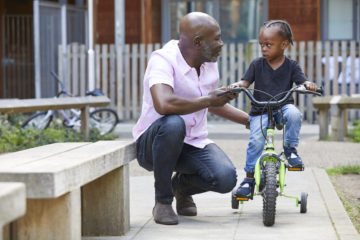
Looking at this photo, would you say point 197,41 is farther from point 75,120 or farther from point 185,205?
point 75,120

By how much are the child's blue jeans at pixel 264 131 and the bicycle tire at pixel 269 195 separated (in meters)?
0.40

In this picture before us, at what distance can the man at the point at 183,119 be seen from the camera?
502 centimetres

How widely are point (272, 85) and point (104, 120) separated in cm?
787

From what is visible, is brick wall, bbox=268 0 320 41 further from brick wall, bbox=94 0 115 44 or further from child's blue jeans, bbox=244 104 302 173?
child's blue jeans, bbox=244 104 302 173

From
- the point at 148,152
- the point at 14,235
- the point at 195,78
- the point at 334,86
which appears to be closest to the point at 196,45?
the point at 195,78

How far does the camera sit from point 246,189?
5.44 metres

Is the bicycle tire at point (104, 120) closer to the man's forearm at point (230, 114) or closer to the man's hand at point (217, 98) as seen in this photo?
the man's forearm at point (230, 114)

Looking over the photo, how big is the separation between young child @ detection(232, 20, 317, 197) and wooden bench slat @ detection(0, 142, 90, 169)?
1.18 m

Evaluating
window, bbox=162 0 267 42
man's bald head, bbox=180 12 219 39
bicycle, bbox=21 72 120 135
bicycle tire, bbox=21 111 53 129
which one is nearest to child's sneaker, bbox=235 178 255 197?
man's bald head, bbox=180 12 219 39

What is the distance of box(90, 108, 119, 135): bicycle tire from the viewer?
13.0 metres

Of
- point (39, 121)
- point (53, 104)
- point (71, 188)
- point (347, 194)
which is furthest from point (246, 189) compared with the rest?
point (39, 121)

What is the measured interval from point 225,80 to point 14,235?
11.8 meters

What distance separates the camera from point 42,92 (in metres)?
17.3

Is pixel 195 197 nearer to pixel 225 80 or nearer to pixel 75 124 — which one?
pixel 75 124
